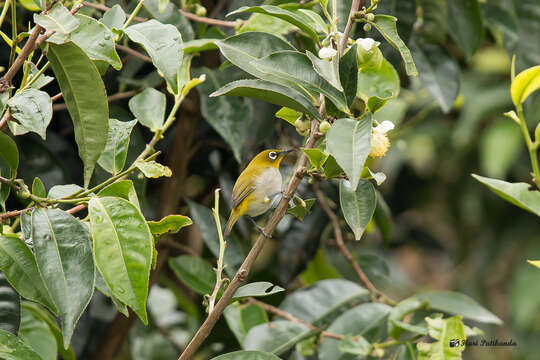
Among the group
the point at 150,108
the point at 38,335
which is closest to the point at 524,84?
the point at 150,108

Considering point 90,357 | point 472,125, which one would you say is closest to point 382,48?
point 90,357

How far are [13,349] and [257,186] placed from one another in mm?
399

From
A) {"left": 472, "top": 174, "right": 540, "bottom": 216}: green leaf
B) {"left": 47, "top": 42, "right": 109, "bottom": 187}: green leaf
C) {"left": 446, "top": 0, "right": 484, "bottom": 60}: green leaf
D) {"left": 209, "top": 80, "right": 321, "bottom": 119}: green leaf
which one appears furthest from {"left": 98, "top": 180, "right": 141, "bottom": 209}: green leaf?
{"left": 446, "top": 0, "right": 484, "bottom": 60}: green leaf

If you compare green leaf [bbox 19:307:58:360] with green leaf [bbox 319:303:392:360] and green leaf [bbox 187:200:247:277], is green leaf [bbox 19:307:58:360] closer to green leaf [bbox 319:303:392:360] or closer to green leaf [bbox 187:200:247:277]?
green leaf [bbox 187:200:247:277]

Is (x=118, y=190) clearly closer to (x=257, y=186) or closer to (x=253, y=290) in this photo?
(x=253, y=290)

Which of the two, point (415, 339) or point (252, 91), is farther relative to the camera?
point (415, 339)

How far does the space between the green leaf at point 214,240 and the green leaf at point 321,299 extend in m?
0.12

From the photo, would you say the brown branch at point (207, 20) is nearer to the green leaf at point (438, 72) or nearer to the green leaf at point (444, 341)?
the green leaf at point (438, 72)

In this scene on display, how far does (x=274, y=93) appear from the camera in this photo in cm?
61

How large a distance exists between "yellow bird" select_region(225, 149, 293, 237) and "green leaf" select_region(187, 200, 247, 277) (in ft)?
0.40

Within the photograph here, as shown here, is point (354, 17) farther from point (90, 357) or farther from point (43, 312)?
point (90, 357)

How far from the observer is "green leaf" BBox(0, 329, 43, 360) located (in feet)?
1.91

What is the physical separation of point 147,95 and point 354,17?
1.03 feet

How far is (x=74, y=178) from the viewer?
1.06 metres
